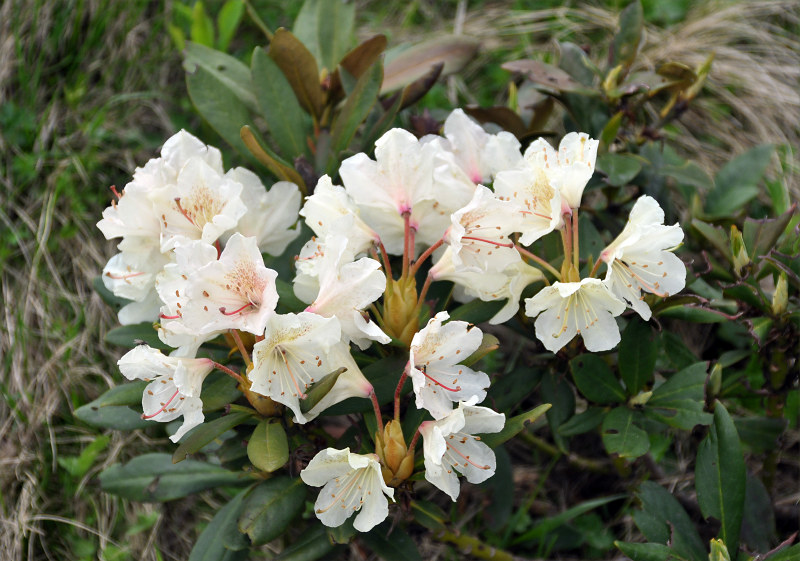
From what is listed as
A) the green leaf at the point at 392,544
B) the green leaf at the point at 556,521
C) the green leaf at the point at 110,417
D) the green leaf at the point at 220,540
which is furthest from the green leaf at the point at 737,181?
the green leaf at the point at 110,417

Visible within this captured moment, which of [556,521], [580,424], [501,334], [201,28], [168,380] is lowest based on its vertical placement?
[556,521]

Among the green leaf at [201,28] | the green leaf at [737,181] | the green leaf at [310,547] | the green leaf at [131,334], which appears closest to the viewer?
the green leaf at [310,547]

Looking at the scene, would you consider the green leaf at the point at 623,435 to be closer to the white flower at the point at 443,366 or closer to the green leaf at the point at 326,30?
the white flower at the point at 443,366

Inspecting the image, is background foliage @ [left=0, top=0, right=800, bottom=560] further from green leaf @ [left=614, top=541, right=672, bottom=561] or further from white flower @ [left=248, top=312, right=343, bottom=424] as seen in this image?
white flower @ [left=248, top=312, right=343, bottom=424]

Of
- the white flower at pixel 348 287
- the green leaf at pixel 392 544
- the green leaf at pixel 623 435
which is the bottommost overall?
the green leaf at pixel 392 544

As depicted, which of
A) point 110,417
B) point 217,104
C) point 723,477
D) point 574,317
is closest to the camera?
point 574,317

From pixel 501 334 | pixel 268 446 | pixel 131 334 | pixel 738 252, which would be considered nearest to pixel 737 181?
pixel 738 252

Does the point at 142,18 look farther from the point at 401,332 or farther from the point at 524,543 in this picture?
the point at 524,543

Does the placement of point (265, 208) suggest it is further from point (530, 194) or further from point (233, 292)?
point (530, 194)

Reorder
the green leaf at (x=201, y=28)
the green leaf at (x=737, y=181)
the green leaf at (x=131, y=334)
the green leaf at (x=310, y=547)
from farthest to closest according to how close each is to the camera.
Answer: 1. the green leaf at (x=201, y=28)
2. the green leaf at (x=737, y=181)
3. the green leaf at (x=131, y=334)
4. the green leaf at (x=310, y=547)
